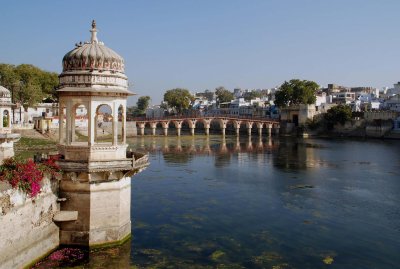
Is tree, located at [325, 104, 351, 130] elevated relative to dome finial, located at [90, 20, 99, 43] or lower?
lower

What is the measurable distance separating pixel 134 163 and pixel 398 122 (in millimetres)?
67467

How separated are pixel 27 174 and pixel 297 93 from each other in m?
77.5

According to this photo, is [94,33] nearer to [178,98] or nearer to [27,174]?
[27,174]

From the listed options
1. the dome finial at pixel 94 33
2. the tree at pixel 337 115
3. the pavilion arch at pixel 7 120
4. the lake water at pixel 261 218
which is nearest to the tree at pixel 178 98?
the tree at pixel 337 115

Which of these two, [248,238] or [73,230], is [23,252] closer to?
[73,230]

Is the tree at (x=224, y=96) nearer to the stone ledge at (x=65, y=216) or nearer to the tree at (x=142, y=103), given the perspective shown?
the tree at (x=142, y=103)

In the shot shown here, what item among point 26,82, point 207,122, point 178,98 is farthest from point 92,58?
point 178,98

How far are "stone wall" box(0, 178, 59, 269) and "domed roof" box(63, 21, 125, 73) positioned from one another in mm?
3529

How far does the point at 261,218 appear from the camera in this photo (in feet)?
59.8

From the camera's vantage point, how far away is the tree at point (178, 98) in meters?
104

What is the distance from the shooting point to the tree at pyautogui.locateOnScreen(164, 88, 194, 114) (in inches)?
4102

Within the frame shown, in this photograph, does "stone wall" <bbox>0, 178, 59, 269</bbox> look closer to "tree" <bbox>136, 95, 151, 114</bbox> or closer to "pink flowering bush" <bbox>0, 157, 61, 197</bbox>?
"pink flowering bush" <bbox>0, 157, 61, 197</bbox>

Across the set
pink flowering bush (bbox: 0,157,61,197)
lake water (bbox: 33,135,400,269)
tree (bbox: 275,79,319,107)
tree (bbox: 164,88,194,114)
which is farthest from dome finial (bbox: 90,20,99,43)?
tree (bbox: 164,88,194,114)

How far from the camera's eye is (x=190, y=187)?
25.5m
